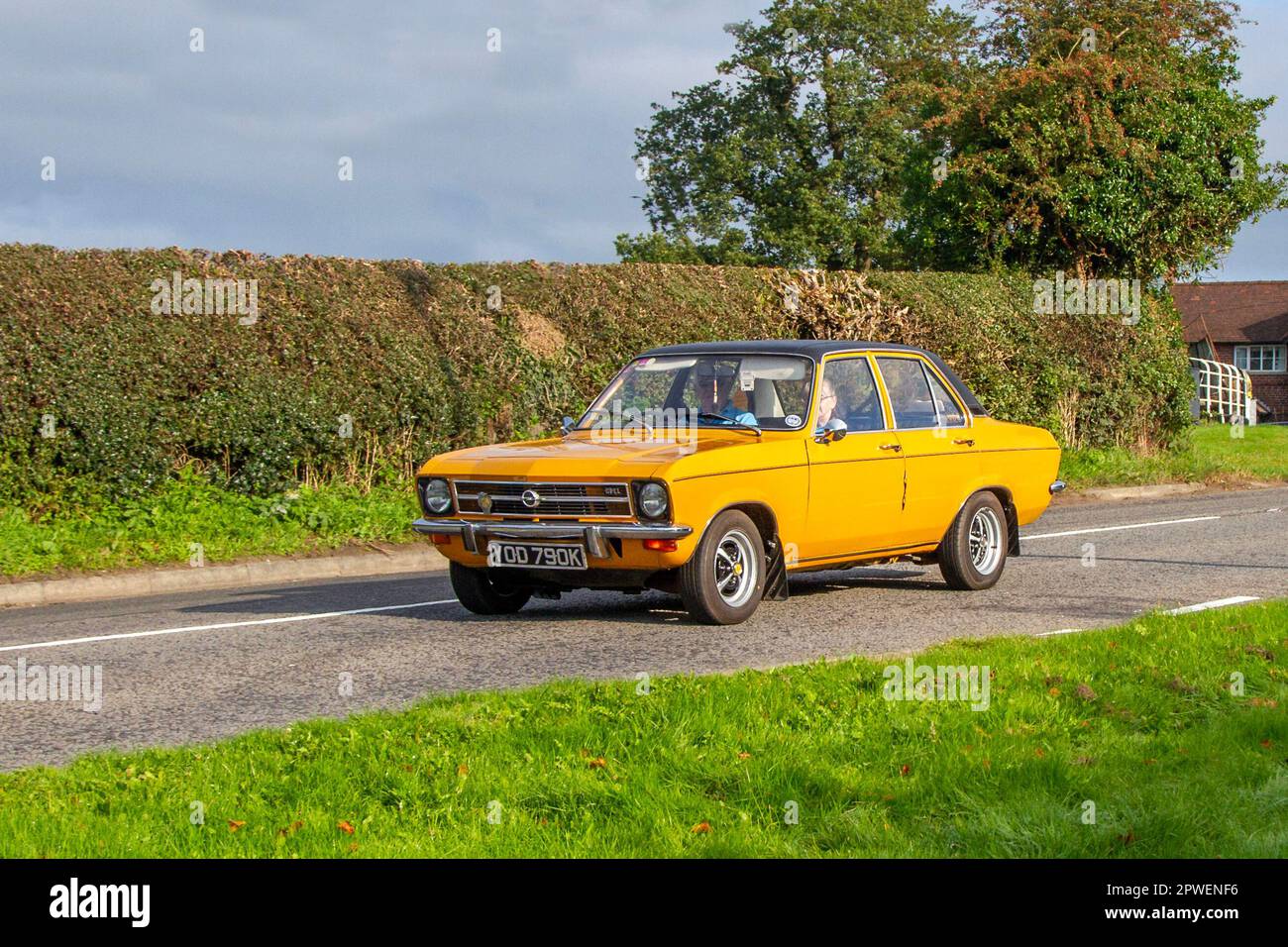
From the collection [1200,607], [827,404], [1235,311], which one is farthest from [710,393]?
[1235,311]

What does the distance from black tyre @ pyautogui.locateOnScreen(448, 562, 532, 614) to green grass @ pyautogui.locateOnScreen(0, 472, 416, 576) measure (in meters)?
4.68

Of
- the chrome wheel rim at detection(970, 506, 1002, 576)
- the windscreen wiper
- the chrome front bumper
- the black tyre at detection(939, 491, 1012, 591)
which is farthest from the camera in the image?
the chrome wheel rim at detection(970, 506, 1002, 576)

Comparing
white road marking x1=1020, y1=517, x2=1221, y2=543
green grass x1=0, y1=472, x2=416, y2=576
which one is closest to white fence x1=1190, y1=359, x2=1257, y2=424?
white road marking x1=1020, y1=517, x2=1221, y2=543

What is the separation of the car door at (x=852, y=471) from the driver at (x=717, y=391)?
1.69 feet

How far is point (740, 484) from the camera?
31.6 ft

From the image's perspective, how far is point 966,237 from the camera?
2772cm

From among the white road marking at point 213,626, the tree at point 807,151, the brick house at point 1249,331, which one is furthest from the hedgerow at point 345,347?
the brick house at point 1249,331

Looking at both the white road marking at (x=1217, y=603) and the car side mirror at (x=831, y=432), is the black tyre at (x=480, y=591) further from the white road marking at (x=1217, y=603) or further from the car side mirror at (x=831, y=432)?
the white road marking at (x=1217, y=603)

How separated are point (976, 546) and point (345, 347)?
24.7ft

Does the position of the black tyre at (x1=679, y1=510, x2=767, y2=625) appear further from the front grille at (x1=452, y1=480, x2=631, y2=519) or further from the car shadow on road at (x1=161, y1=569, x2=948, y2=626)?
the front grille at (x1=452, y1=480, x2=631, y2=519)

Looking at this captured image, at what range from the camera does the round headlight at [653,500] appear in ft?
30.1

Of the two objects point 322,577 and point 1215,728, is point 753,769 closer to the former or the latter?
point 1215,728

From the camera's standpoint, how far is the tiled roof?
211ft
